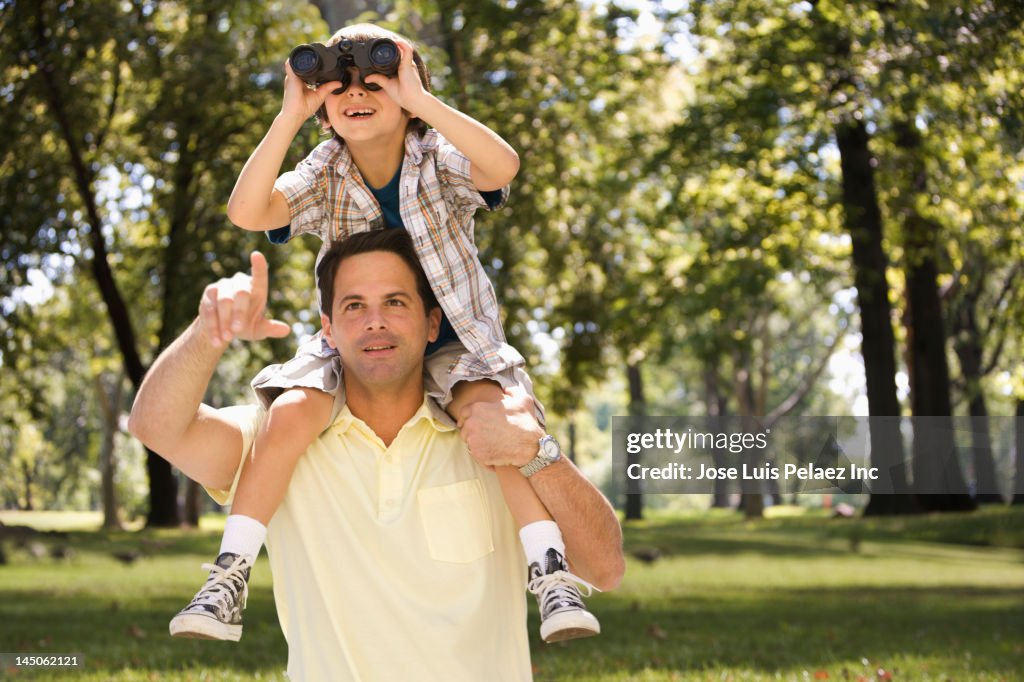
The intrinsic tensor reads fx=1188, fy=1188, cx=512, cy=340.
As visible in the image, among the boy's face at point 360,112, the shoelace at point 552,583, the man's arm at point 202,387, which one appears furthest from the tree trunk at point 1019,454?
the man's arm at point 202,387

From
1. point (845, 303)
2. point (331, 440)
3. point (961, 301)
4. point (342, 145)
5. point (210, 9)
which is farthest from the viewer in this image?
point (845, 303)

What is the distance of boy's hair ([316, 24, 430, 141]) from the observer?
3.78 metres

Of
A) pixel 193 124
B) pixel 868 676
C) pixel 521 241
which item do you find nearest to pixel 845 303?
pixel 521 241

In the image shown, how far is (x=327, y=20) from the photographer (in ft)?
59.2

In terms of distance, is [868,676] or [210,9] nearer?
[868,676]

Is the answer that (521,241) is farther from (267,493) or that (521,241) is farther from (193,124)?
(267,493)

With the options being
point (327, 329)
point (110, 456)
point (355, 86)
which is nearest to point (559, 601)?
point (327, 329)

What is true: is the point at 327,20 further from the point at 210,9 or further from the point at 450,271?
the point at 450,271

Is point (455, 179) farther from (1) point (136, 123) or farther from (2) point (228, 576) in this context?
(1) point (136, 123)

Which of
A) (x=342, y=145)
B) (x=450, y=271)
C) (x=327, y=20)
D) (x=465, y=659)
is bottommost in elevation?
(x=465, y=659)

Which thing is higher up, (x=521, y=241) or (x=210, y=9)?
(x=210, y=9)

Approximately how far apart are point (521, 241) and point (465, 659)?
1293 centimetres

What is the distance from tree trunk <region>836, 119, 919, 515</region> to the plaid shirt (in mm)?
10506

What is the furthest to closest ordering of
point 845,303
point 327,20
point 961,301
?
point 845,303
point 961,301
point 327,20
